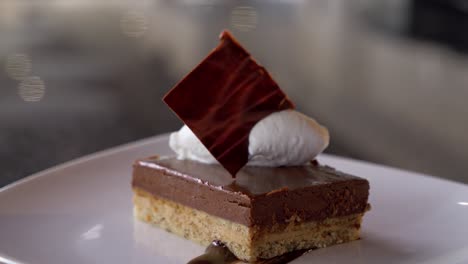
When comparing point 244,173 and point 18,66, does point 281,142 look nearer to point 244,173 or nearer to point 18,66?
point 244,173

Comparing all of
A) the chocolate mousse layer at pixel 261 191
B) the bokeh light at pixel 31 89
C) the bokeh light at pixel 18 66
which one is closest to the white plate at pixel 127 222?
the chocolate mousse layer at pixel 261 191

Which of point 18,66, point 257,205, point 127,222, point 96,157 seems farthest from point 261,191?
point 18,66

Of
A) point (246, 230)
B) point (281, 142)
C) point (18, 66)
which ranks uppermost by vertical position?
point (281, 142)

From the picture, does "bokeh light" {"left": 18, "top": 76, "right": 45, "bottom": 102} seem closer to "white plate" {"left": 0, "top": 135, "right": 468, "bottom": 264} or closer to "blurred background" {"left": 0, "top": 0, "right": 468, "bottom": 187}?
"blurred background" {"left": 0, "top": 0, "right": 468, "bottom": 187}

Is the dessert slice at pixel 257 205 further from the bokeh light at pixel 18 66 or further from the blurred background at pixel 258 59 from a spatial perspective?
the bokeh light at pixel 18 66

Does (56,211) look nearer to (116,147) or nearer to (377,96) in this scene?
(116,147)
